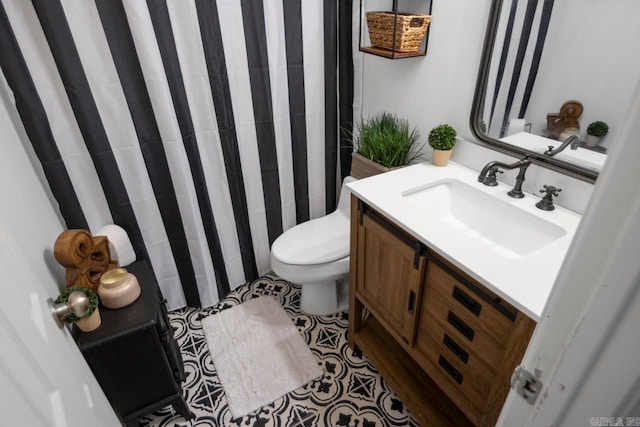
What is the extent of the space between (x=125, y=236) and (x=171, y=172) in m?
0.35

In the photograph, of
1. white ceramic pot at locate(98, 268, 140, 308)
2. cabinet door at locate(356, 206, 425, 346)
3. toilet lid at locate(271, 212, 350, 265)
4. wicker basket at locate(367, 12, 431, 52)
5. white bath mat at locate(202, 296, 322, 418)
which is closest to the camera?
cabinet door at locate(356, 206, 425, 346)

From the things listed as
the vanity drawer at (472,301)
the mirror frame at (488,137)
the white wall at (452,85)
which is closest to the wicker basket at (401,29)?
the white wall at (452,85)

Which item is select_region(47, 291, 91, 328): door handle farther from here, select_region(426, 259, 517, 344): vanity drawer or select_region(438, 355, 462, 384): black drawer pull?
select_region(438, 355, 462, 384): black drawer pull

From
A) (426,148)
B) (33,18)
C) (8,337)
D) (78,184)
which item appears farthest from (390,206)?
(33,18)

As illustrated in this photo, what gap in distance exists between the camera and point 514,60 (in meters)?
1.18

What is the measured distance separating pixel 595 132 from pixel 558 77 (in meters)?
0.20

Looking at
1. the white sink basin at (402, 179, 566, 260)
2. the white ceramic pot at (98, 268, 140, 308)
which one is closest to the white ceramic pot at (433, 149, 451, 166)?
the white sink basin at (402, 179, 566, 260)

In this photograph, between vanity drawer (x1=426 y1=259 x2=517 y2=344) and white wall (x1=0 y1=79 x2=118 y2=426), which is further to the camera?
vanity drawer (x1=426 y1=259 x2=517 y2=344)

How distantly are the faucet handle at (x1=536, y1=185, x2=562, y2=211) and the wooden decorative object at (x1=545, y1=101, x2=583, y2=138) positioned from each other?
175 millimetres

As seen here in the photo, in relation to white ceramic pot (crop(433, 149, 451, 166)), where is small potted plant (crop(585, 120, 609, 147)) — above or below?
above

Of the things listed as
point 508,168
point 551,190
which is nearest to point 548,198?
point 551,190

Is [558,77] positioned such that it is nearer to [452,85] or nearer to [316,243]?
[452,85]

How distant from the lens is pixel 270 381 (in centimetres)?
158

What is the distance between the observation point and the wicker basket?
134cm
